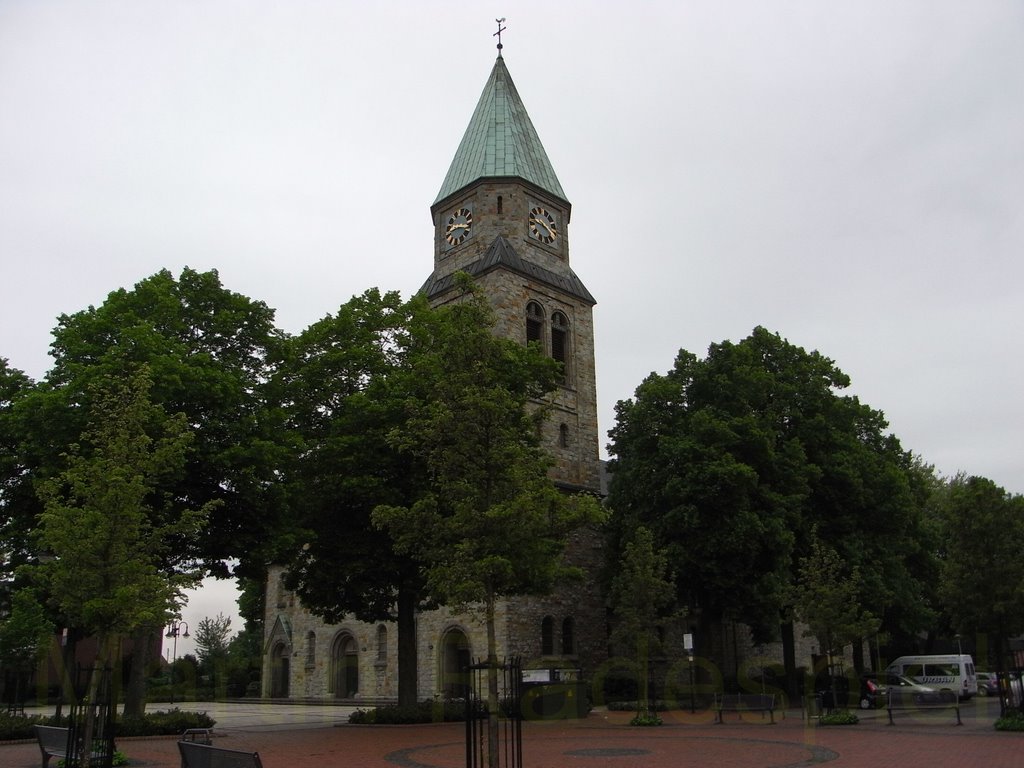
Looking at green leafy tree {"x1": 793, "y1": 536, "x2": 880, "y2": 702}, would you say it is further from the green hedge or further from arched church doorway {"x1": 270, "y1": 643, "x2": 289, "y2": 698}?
arched church doorway {"x1": 270, "y1": 643, "x2": 289, "y2": 698}

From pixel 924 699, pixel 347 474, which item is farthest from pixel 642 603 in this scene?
pixel 924 699

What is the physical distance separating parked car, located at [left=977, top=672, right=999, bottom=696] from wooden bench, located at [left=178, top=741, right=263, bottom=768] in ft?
131

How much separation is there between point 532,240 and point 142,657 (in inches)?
1019

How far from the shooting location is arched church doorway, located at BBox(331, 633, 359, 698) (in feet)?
141

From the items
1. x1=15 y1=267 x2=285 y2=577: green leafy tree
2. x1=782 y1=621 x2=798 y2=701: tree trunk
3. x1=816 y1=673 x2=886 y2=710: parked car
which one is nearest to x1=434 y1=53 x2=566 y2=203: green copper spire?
x1=15 y1=267 x2=285 y2=577: green leafy tree

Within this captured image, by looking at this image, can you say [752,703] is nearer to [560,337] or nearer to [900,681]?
[900,681]

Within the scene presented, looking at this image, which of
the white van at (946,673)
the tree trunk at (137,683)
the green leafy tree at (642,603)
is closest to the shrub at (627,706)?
the green leafy tree at (642,603)

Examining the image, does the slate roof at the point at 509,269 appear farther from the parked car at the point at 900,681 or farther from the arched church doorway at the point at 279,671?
the arched church doorway at the point at 279,671

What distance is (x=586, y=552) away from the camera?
37.4 metres

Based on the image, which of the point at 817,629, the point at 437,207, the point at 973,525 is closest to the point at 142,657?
the point at 817,629

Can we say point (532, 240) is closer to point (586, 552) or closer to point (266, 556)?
point (586, 552)

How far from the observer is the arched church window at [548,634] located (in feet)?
114

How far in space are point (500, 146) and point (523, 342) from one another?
11.5 meters

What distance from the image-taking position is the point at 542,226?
42500mm
